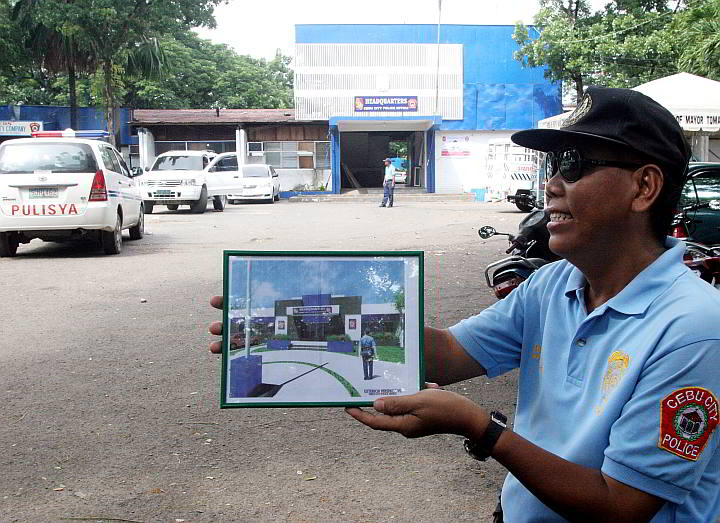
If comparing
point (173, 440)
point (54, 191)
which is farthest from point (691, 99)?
point (173, 440)

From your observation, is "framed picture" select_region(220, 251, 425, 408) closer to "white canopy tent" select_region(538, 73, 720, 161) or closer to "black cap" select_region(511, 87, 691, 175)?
"black cap" select_region(511, 87, 691, 175)

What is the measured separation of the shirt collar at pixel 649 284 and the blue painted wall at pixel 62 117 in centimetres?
3754

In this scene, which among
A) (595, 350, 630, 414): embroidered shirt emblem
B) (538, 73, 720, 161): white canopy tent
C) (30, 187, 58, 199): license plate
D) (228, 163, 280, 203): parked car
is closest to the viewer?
(595, 350, 630, 414): embroidered shirt emblem

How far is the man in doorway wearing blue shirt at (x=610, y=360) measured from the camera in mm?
1502

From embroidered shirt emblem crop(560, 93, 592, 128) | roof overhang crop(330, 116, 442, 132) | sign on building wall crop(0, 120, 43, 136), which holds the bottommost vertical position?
embroidered shirt emblem crop(560, 93, 592, 128)

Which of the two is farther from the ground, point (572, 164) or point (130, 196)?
point (572, 164)

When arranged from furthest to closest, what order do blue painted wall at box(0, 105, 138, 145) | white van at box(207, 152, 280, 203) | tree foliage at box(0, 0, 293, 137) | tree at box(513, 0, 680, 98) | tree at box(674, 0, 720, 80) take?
blue painted wall at box(0, 105, 138, 145) < white van at box(207, 152, 280, 203) < tree foliage at box(0, 0, 293, 137) < tree at box(513, 0, 680, 98) < tree at box(674, 0, 720, 80)

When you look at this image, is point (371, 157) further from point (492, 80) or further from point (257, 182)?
point (257, 182)

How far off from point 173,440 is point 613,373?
3288 mm

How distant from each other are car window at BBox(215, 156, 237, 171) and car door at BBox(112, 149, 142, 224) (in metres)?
12.8

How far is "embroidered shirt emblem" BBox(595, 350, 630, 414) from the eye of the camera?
5.25 ft

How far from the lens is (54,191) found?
11.8 meters

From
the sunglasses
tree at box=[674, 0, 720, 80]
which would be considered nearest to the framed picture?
the sunglasses

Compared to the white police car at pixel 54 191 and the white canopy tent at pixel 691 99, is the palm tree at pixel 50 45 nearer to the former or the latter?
the white police car at pixel 54 191
